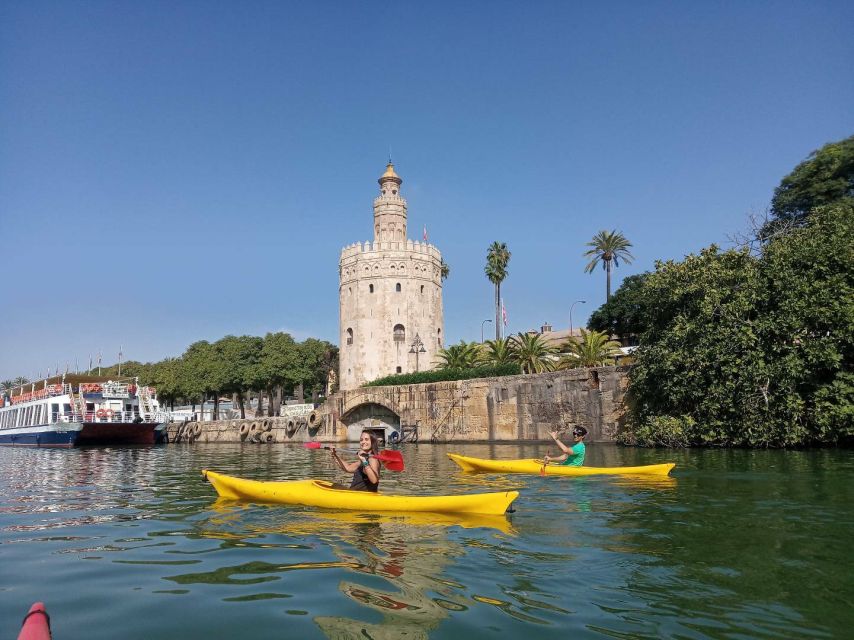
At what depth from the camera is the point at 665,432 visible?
888 inches

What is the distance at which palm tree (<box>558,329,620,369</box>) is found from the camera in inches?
1268

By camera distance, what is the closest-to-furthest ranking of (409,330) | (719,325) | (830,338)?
1. (830,338)
2. (719,325)
3. (409,330)

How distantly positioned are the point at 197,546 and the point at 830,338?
1871cm

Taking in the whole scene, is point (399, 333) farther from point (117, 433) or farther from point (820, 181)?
point (820, 181)

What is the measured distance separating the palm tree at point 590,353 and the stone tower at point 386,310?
52.1 feet

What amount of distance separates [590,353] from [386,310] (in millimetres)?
20314

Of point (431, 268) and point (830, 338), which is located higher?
point (431, 268)

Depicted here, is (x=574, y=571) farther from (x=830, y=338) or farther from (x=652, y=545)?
(x=830, y=338)

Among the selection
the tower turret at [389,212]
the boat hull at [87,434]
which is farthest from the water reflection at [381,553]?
the tower turret at [389,212]

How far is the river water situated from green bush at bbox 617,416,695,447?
10.9m

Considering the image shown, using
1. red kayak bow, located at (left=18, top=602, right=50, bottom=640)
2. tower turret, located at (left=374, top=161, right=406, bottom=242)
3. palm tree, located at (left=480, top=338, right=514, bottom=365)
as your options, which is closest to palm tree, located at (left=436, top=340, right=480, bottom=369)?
palm tree, located at (left=480, top=338, right=514, bottom=365)

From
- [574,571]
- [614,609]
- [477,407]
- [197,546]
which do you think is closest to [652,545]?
[574,571]

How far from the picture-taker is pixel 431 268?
2007 inches

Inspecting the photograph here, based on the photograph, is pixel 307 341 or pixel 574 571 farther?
pixel 307 341
